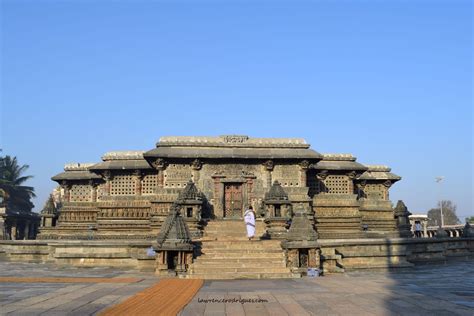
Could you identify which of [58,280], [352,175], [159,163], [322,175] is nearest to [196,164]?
[159,163]

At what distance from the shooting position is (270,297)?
32.4 feet

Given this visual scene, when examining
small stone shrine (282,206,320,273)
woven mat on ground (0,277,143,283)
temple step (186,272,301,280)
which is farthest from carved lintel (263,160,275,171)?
woven mat on ground (0,277,143,283)

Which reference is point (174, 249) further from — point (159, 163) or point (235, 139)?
point (235, 139)

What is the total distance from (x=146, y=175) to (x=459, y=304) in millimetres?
23510

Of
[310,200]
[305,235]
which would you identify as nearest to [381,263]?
[305,235]

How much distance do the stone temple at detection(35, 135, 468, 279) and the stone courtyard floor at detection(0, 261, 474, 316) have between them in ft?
8.97

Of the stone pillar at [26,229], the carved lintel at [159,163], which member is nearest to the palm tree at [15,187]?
the stone pillar at [26,229]

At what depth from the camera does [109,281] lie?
1312 centimetres

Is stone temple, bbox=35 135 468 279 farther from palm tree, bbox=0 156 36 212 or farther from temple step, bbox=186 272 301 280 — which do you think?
palm tree, bbox=0 156 36 212

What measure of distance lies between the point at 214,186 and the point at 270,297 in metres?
17.8

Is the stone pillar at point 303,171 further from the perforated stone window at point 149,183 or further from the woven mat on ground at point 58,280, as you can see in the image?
the woven mat on ground at point 58,280

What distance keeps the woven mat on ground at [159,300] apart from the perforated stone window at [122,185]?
18.1 meters

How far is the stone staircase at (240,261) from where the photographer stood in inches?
590

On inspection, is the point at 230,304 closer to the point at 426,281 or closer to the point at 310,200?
the point at 426,281
